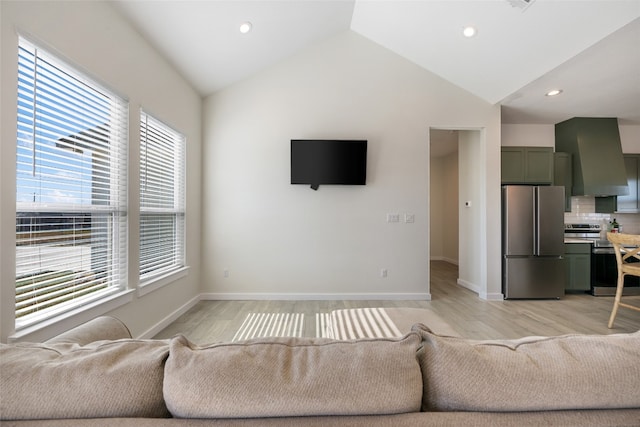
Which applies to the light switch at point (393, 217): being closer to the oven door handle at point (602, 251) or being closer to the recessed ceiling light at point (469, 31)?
the recessed ceiling light at point (469, 31)

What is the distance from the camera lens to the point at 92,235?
216 centimetres

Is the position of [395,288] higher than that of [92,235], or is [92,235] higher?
[92,235]

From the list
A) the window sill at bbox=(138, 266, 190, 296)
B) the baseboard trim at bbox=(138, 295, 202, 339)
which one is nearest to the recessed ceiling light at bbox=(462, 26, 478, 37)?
the window sill at bbox=(138, 266, 190, 296)

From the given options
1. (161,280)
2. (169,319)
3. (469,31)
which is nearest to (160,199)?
(161,280)

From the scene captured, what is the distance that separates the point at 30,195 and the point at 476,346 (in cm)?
235

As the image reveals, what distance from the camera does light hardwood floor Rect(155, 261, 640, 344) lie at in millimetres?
2908

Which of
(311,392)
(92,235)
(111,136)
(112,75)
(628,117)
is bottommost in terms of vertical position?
(311,392)

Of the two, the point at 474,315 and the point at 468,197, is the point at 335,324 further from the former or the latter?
the point at 468,197

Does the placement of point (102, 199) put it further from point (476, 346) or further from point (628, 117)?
point (628, 117)

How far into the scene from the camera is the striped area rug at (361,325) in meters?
1.67

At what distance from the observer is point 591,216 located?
476cm

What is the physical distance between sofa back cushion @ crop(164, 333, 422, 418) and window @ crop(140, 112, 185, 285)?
253 centimetres

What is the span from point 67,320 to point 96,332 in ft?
3.46

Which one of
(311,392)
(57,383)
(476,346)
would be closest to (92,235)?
(57,383)
